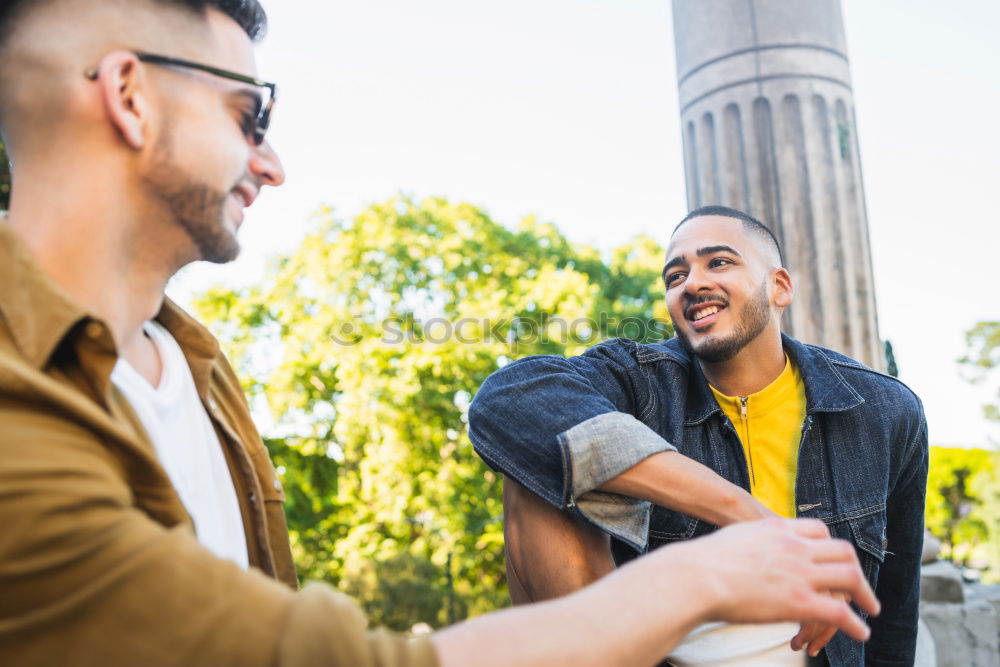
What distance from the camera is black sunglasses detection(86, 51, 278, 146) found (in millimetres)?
1551

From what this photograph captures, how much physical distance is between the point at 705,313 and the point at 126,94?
2.27 m

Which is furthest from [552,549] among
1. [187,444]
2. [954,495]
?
[954,495]

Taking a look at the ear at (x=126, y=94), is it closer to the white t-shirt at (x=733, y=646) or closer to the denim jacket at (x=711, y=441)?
the denim jacket at (x=711, y=441)

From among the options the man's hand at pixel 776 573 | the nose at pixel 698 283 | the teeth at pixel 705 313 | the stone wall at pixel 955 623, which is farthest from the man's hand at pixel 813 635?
the stone wall at pixel 955 623

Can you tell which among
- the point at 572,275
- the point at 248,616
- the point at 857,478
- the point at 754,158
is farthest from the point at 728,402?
the point at 572,275

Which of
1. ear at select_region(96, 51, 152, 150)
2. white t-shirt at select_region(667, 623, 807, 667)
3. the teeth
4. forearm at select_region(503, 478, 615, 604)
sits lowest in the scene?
white t-shirt at select_region(667, 623, 807, 667)

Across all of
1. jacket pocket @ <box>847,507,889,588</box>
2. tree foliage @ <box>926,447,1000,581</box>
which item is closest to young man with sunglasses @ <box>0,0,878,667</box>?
jacket pocket @ <box>847,507,889,588</box>

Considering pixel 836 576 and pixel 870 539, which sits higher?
pixel 836 576

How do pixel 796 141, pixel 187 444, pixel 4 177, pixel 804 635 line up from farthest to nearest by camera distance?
pixel 4 177, pixel 796 141, pixel 804 635, pixel 187 444

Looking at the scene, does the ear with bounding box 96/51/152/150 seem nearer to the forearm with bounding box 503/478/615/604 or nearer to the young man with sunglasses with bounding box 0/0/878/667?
the young man with sunglasses with bounding box 0/0/878/667

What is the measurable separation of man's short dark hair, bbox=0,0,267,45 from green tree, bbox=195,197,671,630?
14.5 meters

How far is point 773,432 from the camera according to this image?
2996mm

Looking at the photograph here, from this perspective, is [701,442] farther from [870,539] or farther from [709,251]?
[709,251]

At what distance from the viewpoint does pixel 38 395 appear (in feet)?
3.50
